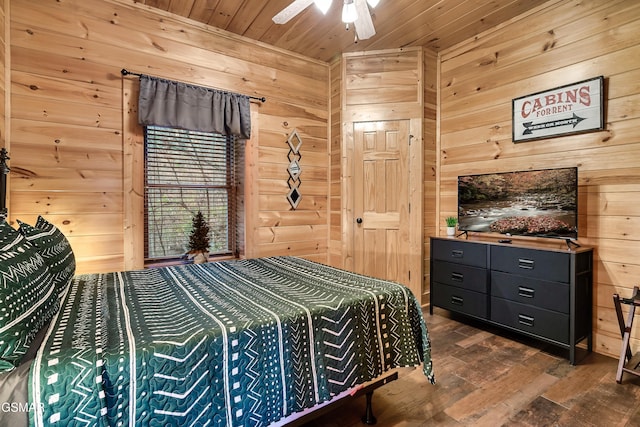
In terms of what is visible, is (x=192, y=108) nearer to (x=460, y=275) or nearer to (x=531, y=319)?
(x=460, y=275)

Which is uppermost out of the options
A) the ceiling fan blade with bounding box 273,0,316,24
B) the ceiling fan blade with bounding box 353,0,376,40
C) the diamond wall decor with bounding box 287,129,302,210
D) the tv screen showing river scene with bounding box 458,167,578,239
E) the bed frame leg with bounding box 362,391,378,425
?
the ceiling fan blade with bounding box 273,0,316,24

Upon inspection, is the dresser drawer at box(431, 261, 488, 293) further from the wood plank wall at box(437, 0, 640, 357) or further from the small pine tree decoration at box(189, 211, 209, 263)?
the small pine tree decoration at box(189, 211, 209, 263)

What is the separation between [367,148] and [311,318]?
2.71 m

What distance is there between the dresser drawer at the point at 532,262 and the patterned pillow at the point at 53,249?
3111 mm

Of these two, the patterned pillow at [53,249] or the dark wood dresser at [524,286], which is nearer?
the patterned pillow at [53,249]

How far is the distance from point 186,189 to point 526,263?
318cm

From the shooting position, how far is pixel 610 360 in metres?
2.50

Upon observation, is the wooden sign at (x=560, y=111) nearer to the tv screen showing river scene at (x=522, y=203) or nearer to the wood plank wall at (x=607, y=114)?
the wood plank wall at (x=607, y=114)

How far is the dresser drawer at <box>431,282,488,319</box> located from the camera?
3.00 m

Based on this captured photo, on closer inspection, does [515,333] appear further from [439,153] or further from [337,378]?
[337,378]

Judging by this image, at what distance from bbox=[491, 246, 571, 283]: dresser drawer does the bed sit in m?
1.41

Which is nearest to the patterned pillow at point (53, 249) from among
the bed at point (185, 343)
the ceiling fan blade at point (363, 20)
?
the bed at point (185, 343)

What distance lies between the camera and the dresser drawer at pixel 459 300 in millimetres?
3002

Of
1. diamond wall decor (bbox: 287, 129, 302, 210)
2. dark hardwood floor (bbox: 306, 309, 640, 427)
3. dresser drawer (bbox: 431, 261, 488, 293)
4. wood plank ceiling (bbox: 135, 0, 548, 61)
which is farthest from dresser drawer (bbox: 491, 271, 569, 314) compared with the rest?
wood plank ceiling (bbox: 135, 0, 548, 61)
